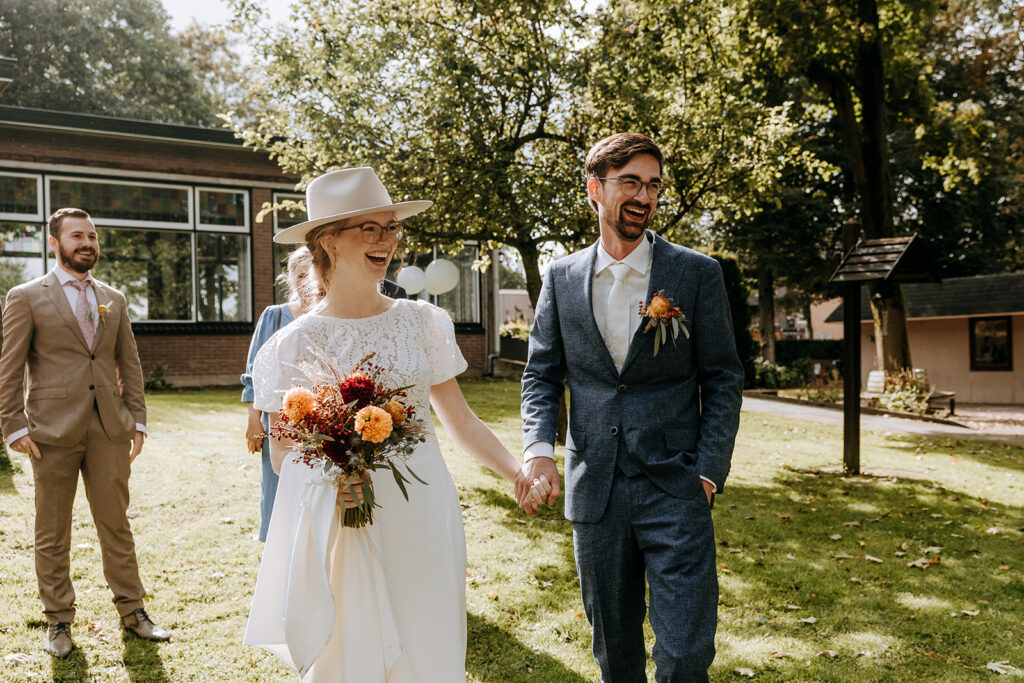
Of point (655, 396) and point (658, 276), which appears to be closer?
point (655, 396)

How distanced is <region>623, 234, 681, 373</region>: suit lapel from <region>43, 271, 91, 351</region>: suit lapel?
3487 millimetres

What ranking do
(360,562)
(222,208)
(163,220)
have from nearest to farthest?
1. (360,562)
2. (163,220)
3. (222,208)

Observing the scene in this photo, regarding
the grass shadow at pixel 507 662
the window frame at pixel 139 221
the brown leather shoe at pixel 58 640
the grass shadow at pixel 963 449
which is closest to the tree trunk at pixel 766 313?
the grass shadow at pixel 963 449

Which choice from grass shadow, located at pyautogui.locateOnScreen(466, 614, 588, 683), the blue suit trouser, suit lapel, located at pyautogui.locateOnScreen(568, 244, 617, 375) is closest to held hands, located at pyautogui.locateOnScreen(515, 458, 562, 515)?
the blue suit trouser

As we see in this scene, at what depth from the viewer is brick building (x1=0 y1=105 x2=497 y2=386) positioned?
17.5m

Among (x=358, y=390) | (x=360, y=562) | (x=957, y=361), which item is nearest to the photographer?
(x=358, y=390)

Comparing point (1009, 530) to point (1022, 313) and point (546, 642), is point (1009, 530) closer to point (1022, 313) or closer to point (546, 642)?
point (546, 642)

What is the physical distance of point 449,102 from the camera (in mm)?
8094

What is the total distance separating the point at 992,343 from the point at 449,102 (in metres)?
25.0

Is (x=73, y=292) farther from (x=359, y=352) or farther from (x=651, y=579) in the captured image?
(x=651, y=579)

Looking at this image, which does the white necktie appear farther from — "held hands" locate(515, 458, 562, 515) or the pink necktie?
the pink necktie

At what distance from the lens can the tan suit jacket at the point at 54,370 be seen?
15.8ft

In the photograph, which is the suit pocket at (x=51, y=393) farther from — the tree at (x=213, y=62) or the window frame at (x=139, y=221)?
the tree at (x=213, y=62)

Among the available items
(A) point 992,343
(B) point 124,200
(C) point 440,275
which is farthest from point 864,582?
(A) point 992,343
